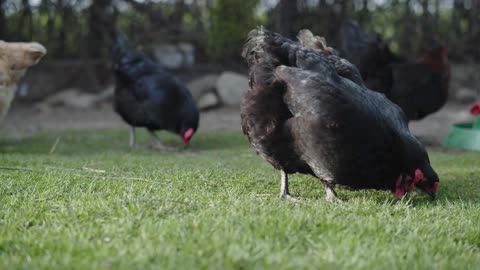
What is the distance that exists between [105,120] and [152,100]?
3.35 meters

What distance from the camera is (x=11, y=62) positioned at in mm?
6832

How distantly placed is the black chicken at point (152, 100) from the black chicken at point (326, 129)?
11.8ft

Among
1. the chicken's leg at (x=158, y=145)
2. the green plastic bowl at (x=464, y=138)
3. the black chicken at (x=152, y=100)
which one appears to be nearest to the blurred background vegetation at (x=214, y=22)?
the black chicken at (x=152, y=100)

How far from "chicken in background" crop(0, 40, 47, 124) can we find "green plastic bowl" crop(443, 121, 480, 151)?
502 cm

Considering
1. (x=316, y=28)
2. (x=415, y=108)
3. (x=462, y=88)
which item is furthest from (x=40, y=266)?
(x=462, y=88)

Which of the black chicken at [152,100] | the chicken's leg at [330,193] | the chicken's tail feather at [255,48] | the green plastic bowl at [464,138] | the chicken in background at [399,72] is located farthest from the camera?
the black chicken at [152,100]

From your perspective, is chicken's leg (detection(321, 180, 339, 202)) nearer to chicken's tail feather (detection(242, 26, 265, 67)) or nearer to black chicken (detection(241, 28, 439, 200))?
black chicken (detection(241, 28, 439, 200))

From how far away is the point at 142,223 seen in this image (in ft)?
9.86

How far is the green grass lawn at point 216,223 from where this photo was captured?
257 cm

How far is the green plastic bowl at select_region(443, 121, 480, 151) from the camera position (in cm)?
735

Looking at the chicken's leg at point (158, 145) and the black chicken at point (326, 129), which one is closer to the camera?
the black chicken at point (326, 129)

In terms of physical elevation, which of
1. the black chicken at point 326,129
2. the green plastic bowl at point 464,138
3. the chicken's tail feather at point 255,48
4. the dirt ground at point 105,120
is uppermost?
the chicken's tail feather at point 255,48

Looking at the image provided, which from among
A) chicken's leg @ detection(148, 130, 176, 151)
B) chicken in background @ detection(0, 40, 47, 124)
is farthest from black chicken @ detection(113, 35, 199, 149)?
chicken in background @ detection(0, 40, 47, 124)

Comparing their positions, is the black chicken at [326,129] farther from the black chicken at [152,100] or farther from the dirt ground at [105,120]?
the dirt ground at [105,120]
